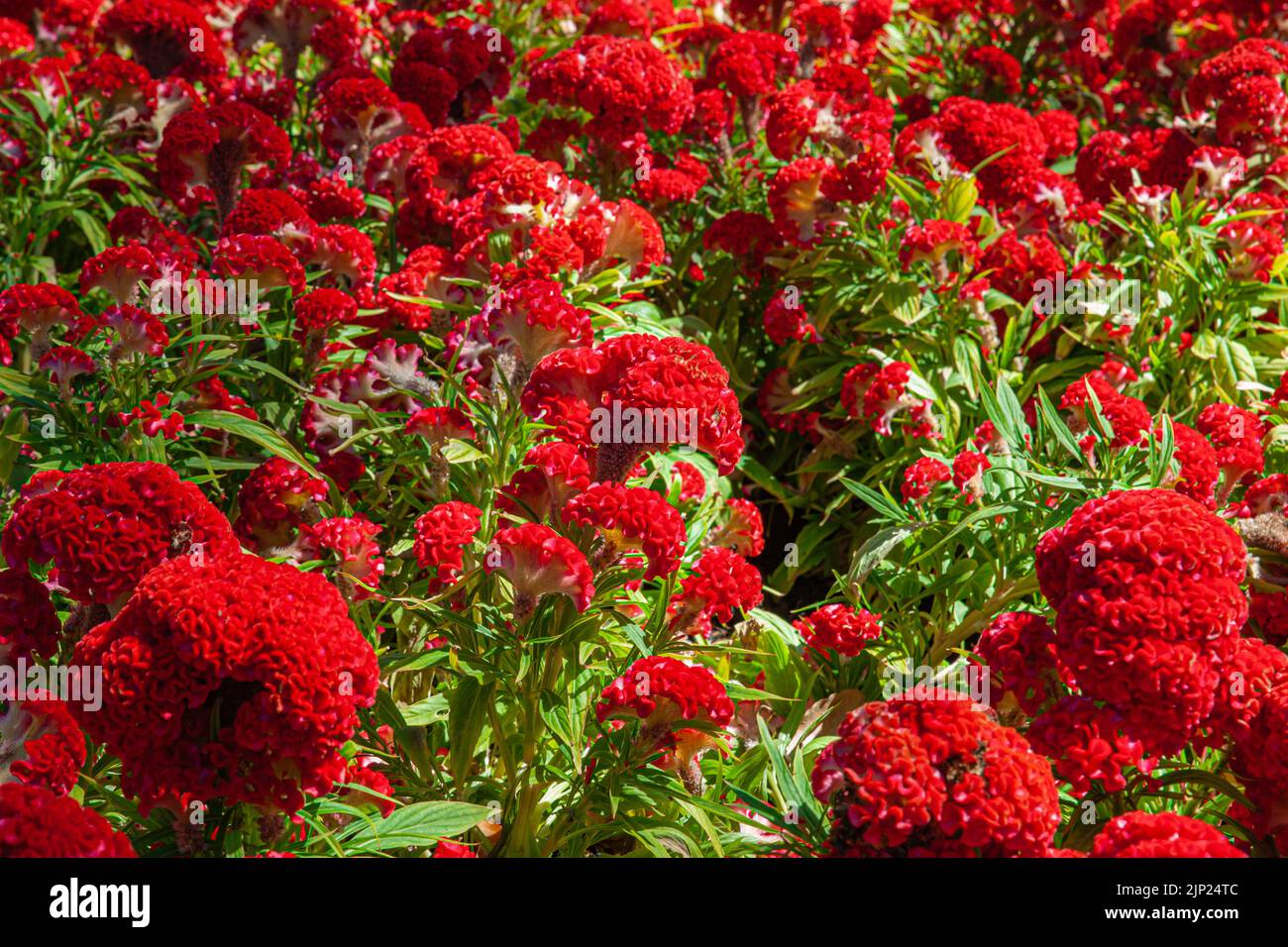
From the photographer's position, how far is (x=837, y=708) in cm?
313

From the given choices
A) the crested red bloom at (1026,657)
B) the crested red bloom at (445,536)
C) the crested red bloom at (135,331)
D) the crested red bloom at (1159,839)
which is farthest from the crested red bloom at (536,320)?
the crested red bloom at (1159,839)

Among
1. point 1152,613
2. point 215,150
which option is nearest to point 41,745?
point 1152,613

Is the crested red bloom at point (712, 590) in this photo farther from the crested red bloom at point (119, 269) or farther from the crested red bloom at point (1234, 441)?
the crested red bloom at point (119, 269)

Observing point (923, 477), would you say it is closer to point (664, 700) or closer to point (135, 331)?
point (664, 700)

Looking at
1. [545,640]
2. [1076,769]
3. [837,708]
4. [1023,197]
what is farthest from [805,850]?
[1023,197]

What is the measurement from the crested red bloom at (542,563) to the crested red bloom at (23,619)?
767 mm

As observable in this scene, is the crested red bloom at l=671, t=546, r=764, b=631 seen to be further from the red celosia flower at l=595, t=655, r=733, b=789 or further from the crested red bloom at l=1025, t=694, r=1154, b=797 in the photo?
the crested red bloom at l=1025, t=694, r=1154, b=797

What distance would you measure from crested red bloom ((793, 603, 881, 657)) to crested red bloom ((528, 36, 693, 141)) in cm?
187

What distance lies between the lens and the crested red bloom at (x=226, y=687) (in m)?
1.81

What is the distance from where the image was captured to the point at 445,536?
2.49m

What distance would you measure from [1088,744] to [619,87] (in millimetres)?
2738

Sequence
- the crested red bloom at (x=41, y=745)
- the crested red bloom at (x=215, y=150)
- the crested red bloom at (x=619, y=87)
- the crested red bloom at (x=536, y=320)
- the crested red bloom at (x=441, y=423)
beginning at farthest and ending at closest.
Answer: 1. the crested red bloom at (x=619, y=87)
2. the crested red bloom at (x=215, y=150)
3. the crested red bloom at (x=441, y=423)
4. the crested red bloom at (x=536, y=320)
5. the crested red bloom at (x=41, y=745)

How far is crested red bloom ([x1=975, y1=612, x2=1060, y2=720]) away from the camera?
2.17 meters

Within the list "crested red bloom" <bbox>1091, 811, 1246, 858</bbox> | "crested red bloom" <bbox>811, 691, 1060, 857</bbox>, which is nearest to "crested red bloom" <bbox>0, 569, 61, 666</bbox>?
"crested red bloom" <bbox>811, 691, 1060, 857</bbox>
